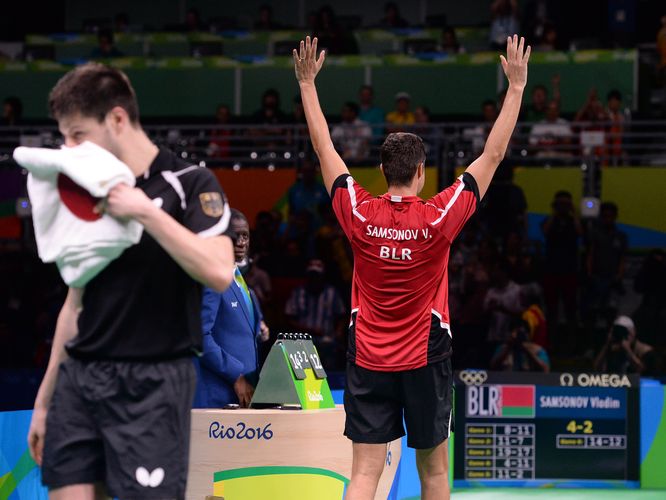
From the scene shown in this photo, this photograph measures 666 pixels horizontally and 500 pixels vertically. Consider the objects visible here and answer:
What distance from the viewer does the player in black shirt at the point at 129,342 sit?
10.7ft

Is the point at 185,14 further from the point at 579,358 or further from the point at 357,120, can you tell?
the point at 579,358

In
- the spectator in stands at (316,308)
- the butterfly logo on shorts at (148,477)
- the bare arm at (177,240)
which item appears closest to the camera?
the bare arm at (177,240)

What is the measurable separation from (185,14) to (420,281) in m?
19.3

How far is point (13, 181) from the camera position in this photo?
14.8 metres

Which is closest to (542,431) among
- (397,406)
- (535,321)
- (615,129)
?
(535,321)

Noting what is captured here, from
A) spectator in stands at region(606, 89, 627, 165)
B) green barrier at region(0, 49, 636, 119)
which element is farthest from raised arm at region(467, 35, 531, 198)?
green barrier at region(0, 49, 636, 119)

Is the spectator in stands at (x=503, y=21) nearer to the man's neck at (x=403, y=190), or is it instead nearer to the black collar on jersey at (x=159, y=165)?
the man's neck at (x=403, y=190)

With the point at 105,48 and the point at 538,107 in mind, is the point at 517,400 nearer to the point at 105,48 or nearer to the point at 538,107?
the point at 538,107

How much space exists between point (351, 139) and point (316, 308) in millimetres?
3096

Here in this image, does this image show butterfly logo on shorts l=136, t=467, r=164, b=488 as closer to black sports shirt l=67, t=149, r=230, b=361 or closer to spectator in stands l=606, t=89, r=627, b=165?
black sports shirt l=67, t=149, r=230, b=361

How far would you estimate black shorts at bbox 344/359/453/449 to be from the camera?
489 centimetres

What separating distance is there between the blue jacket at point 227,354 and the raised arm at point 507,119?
136cm

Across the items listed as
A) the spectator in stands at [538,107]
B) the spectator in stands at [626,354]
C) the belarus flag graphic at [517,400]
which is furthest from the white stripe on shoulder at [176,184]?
the spectator in stands at [538,107]

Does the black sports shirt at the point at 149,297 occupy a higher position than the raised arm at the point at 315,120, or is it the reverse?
the raised arm at the point at 315,120
